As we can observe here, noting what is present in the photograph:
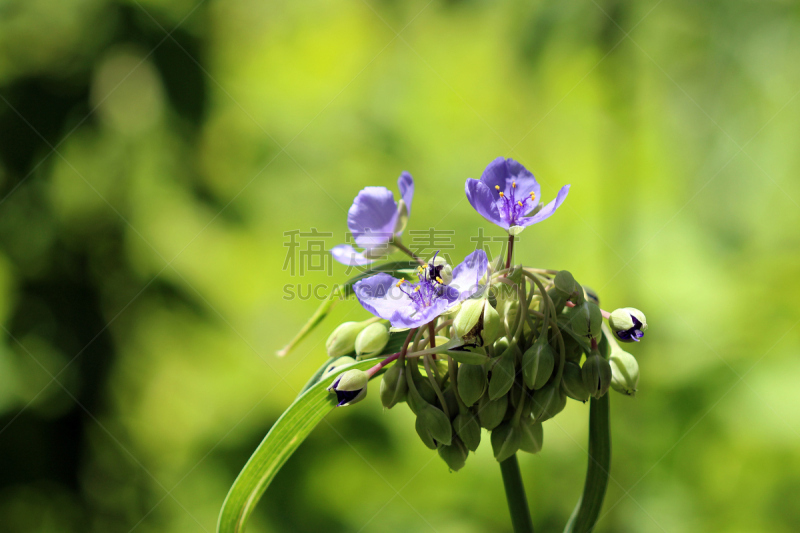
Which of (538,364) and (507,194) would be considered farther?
(507,194)

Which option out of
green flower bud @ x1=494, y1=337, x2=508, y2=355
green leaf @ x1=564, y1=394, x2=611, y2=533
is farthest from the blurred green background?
green flower bud @ x1=494, y1=337, x2=508, y2=355

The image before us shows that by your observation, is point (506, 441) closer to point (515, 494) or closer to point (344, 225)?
point (515, 494)

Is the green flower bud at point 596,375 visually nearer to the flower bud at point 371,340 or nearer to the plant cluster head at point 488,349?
the plant cluster head at point 488,349

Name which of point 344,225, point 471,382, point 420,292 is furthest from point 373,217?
point 344,225

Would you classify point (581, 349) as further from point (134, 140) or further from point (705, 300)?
point (134, 140)

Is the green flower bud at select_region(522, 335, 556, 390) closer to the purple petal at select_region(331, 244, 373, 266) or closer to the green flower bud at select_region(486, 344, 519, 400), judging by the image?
the green flower bud at select_region(486, 344, 519, 400)

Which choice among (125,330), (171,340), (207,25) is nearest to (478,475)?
(171,340)

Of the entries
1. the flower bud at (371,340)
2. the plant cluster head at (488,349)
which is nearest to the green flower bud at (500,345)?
the plant cluster head at (488,349)
